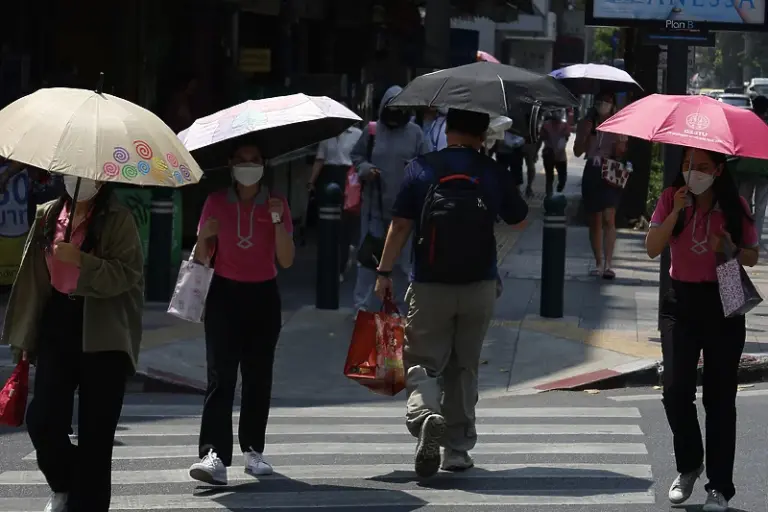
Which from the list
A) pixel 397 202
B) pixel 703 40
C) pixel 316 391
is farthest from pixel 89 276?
pixel 703 40

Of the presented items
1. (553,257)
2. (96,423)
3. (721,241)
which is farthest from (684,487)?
(553,257)

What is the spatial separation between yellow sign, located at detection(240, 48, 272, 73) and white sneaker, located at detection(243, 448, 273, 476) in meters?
11.5

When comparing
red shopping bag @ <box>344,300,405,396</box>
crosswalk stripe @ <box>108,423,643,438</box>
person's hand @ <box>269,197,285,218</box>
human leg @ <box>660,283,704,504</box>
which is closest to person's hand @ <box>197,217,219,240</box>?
person's hand @ <box>269,197,285,218</box>

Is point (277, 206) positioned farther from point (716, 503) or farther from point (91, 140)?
point (716, 503)

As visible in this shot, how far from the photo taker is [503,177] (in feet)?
24.5

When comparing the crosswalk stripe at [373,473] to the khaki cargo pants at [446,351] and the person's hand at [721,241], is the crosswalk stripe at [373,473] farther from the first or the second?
the person's hand at [721,241]

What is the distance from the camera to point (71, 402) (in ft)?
20.2

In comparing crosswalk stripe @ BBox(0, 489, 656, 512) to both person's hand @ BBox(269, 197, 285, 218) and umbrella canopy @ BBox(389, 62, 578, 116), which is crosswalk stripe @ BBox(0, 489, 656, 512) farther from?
umbrella canopy @ BBox(389, 62, 578, 116)

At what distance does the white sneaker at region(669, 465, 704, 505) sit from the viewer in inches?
279

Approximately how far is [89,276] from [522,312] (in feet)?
25.8

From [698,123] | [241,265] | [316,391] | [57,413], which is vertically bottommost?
[316,391]

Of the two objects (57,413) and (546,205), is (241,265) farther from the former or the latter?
(546,205)

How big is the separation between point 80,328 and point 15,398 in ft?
1.48

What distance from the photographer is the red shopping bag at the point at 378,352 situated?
7.86m
